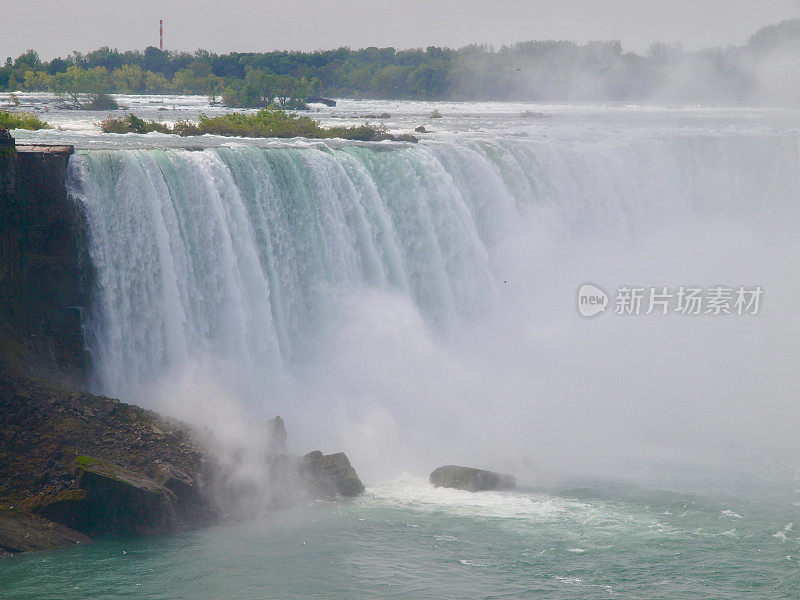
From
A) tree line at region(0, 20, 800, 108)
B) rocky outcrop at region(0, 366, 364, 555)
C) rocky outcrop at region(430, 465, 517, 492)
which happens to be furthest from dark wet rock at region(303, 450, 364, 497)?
tree line at region(0, 20, 800, 108)

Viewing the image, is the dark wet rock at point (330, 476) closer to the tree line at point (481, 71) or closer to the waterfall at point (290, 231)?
the waterfall at point (290, 231)

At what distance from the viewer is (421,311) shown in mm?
21188

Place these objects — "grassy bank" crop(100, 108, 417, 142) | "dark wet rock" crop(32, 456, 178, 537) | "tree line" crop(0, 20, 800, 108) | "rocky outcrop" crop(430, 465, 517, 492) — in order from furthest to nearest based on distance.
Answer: "tree line" crop(0, 20, 800, 108)
"grassy bank" crop(100, 108, 417, 142)
"rocky outcrop" crop(430, 465, 517, 492)
"dark wet rock" crop(32, 456, 178, 537)

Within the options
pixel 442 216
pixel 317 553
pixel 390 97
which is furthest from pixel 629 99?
pixel 317 553

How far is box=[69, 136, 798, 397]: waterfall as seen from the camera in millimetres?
16125

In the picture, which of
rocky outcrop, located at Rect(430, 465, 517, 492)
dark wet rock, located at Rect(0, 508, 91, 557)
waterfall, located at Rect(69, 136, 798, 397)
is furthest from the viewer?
waterfall, located at Rect(69, 136, 798, 397)

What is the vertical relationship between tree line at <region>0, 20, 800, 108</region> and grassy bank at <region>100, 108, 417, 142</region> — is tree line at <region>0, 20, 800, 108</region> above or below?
above

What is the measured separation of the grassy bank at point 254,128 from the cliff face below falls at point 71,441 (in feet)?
36.7

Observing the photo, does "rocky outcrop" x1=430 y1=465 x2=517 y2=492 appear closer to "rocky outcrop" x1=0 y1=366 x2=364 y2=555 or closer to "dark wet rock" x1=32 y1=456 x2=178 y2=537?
"rocky outcrop" x1=0 y1=366 x2=364 y2=555

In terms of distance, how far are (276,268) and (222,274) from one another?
1503 millimetres

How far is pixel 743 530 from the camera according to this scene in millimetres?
12820

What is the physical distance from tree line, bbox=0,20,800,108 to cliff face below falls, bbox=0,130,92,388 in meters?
54.2

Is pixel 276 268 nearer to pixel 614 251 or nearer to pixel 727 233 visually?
pixel 614 251

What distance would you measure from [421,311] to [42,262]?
838cm
